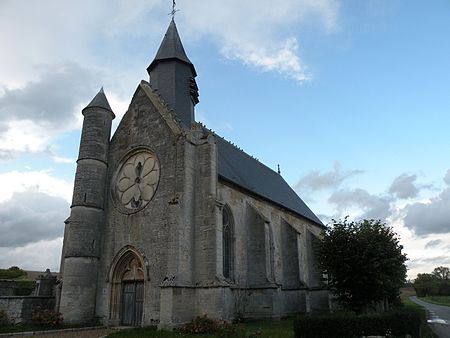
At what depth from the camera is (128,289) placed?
672 inches

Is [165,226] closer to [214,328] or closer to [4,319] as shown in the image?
[214,328]

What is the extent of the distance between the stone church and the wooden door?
4 cm

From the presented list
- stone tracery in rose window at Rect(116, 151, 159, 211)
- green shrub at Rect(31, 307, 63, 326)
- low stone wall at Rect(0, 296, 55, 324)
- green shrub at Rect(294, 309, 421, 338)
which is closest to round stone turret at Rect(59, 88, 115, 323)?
green shrub at Rect(31, 307, 63, 326)

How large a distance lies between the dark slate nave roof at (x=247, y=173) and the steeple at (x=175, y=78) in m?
3.36

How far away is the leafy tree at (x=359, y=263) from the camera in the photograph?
17.8m

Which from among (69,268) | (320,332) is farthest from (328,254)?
(69,268)

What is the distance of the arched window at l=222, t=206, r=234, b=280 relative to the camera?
18.7 meters

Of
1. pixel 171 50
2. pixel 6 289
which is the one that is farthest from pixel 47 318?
pixel 171 50

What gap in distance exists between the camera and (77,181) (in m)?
18.8

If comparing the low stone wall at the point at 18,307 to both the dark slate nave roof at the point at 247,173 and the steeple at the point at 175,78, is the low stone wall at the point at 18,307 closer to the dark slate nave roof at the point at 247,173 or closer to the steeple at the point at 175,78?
the dark slate nave roof at the point at 247,173

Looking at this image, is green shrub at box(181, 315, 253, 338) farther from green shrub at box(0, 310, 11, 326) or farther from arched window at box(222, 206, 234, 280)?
green shrub at box(0, 310, 11, 326)

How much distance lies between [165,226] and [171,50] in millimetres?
11024

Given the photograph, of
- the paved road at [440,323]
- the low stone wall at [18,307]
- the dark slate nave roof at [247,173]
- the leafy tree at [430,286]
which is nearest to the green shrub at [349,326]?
the paved road at [440,323]

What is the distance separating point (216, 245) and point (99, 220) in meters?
6.64
